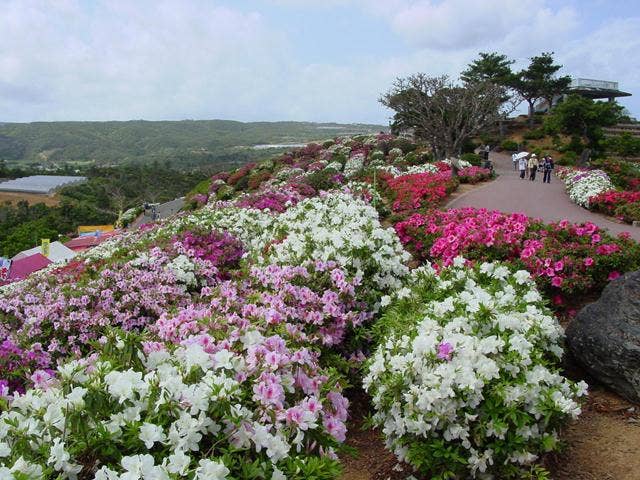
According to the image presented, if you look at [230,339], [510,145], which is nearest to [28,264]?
[230,339]

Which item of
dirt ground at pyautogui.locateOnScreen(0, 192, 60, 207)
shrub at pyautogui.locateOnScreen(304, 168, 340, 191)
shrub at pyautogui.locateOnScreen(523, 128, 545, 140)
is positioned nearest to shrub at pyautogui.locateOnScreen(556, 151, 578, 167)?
shrub at pyautogui.locateOnScreen(523, 128, 545, 140)

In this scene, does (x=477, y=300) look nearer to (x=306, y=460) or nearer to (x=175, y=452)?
(x=306, y=460)

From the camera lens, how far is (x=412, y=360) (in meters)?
3.18

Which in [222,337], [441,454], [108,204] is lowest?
[108,204]

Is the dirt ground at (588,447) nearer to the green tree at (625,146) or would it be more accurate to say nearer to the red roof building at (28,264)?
the red roof building at (28,264)

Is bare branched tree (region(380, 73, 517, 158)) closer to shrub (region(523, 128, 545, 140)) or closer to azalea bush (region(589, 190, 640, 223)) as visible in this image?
azalea bush (region(589, 190, 640, 223))

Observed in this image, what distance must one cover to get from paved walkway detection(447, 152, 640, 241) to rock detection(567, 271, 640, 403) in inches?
260

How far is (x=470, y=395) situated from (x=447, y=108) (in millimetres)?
22681

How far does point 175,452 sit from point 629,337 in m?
3.51

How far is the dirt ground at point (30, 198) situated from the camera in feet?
229

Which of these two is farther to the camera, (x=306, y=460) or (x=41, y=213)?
(x=41, y=213)

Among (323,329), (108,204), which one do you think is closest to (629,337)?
(323,329)

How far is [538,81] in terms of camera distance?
46.2 m

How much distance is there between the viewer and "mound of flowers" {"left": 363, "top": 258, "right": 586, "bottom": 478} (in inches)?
118
